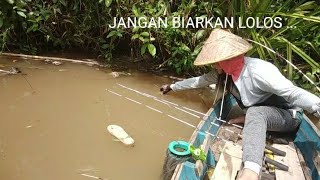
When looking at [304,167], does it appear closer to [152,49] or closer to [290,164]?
[290,164]

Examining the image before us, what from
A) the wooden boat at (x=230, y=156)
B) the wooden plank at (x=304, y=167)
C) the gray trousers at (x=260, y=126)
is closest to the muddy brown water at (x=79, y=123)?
the wooden boat at (x=230, y=156)

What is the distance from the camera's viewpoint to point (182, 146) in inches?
91.1

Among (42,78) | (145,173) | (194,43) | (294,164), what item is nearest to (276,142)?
(294,164)

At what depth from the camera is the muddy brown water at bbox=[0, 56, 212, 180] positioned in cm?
269

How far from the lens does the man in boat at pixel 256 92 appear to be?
204 cm

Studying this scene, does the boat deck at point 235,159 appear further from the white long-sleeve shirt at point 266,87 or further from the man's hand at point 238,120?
the white long-sleeve shirt at point 266,87

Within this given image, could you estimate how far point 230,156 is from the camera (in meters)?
2.29

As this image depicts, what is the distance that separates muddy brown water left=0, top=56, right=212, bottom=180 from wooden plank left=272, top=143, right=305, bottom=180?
0.89 meters

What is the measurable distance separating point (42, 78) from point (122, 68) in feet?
3.13

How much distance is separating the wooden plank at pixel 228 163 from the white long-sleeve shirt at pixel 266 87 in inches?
12.1

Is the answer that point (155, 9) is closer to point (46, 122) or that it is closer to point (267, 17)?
point (267, 17)

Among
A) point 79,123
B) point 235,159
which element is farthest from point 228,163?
point 79,123

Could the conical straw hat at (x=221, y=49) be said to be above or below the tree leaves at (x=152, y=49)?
above

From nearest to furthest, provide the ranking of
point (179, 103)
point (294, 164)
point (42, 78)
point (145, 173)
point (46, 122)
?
1. point (294, 164)
2. point (145, 173)
3. point (46, 122)
4. point (179, 103)
5. point (42, 78)
